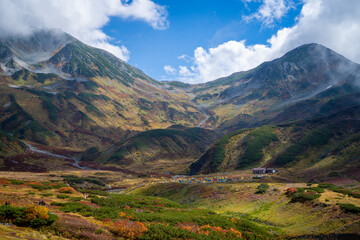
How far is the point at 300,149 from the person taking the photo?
352ft

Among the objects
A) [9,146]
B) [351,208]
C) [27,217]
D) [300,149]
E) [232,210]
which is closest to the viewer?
[27,217]

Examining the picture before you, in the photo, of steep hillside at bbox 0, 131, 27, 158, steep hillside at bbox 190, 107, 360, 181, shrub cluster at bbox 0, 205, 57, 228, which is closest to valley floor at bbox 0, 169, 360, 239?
shrub cluster at bbox 0, 205, 57, 228

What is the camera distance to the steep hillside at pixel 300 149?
7656cm

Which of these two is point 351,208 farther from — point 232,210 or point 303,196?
point 232,210

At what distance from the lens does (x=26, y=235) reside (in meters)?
12.5

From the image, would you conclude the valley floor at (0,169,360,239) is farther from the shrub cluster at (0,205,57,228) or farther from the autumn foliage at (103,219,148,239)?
the shrub cluster at (0,205,57,228)

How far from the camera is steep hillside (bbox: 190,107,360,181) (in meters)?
76.6

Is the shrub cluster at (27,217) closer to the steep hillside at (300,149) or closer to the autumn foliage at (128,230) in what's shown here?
the autumn foliage at (128,230)

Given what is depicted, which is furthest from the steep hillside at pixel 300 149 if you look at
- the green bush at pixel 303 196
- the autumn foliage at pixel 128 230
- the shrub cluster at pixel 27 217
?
the shrub cluster at pixel 27 217

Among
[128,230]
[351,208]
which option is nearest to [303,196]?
[351,208]

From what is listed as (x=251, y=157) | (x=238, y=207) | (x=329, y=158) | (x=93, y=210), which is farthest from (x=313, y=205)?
(x=251, y=157)

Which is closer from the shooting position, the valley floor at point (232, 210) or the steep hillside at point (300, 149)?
the valley floor at point (232, 210)

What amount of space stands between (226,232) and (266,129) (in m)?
141

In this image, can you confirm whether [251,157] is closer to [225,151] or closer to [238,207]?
[225,151]
